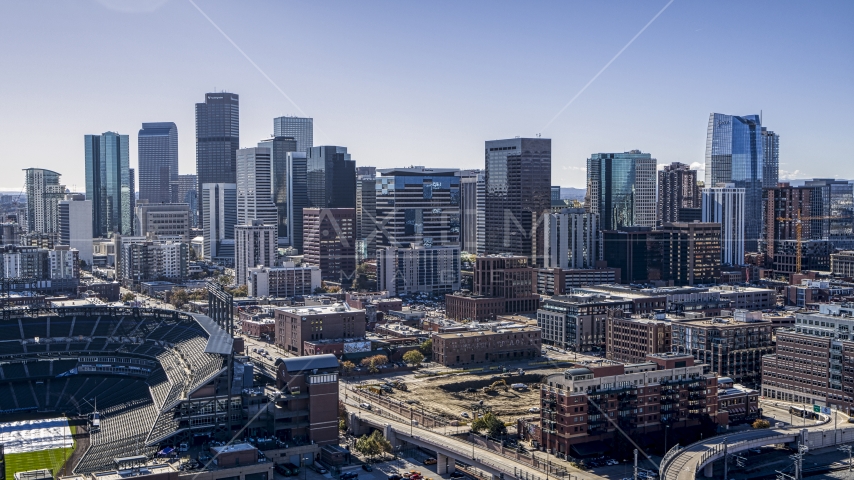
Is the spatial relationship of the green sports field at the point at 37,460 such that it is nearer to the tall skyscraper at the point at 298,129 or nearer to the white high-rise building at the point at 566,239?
the white high-rise building at the point at 566,239

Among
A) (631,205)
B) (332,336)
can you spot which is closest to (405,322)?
(332,336)

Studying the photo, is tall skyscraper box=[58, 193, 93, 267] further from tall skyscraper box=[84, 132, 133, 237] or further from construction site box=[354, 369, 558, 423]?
construction site box=[354, 369, 558, 423]

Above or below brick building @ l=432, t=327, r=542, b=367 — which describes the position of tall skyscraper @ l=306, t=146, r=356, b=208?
above

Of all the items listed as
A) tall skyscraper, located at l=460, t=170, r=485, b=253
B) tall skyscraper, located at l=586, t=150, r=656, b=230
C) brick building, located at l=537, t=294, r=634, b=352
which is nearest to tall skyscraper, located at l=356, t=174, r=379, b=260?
tall skyscraper, located at l=460, t=170, r=485, b=253

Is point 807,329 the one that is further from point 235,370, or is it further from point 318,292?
point 318,292

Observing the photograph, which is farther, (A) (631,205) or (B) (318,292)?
(A) (631,205)

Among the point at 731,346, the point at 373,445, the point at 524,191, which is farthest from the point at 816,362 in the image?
the point at 524,191
